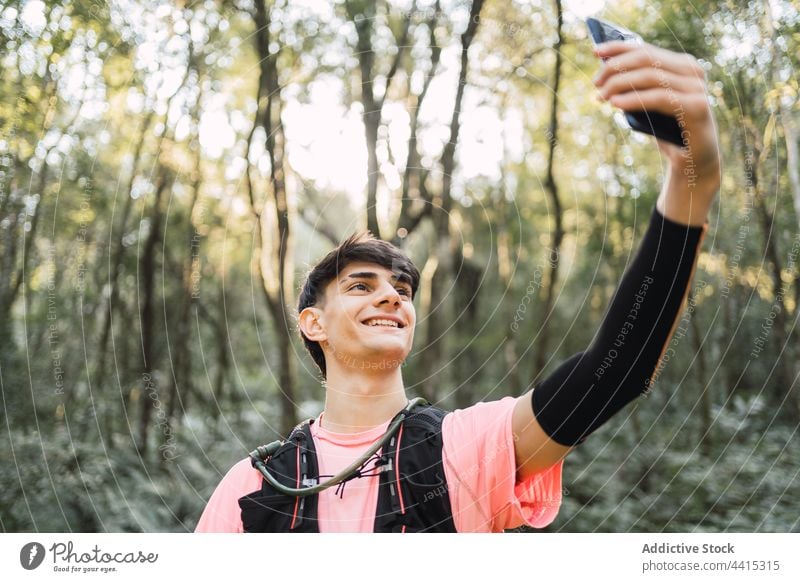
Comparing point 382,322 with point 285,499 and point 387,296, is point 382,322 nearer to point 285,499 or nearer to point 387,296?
point 387,296

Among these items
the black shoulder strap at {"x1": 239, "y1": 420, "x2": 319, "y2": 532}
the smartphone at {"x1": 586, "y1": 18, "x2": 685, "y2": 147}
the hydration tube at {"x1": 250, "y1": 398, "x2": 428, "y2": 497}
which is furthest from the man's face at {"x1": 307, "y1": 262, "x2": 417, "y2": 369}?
the smartphone at {"x1": 586, "y1": 18, "x2": 685, "y2": 147}

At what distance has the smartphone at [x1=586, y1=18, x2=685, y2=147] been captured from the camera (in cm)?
120

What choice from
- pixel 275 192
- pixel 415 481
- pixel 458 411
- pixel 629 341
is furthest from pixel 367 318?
pixel 275 192

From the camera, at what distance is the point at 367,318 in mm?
1878

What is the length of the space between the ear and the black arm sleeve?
29.8 inches

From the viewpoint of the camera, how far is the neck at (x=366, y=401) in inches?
72.3

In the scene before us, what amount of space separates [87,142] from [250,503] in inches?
131

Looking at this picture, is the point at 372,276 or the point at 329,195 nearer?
the point at 372,276

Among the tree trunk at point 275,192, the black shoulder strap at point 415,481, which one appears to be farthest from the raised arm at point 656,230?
the tree trunk at point 275,192

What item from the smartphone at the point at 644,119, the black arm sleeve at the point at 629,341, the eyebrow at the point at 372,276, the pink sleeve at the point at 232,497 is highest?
the smartphone at the point at 644,119

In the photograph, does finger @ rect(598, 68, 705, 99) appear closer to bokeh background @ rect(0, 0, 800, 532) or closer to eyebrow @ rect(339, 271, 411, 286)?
eyebrow @ rect(339, 271, 411, 286)

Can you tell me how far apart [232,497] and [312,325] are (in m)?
0.52

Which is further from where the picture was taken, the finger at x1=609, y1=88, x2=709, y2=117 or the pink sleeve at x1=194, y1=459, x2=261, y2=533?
the pink sleeve at x1=194, y1=459, x2=261, y2=533

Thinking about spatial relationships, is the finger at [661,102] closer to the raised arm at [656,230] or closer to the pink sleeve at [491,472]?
the raised arm at [656,230]
